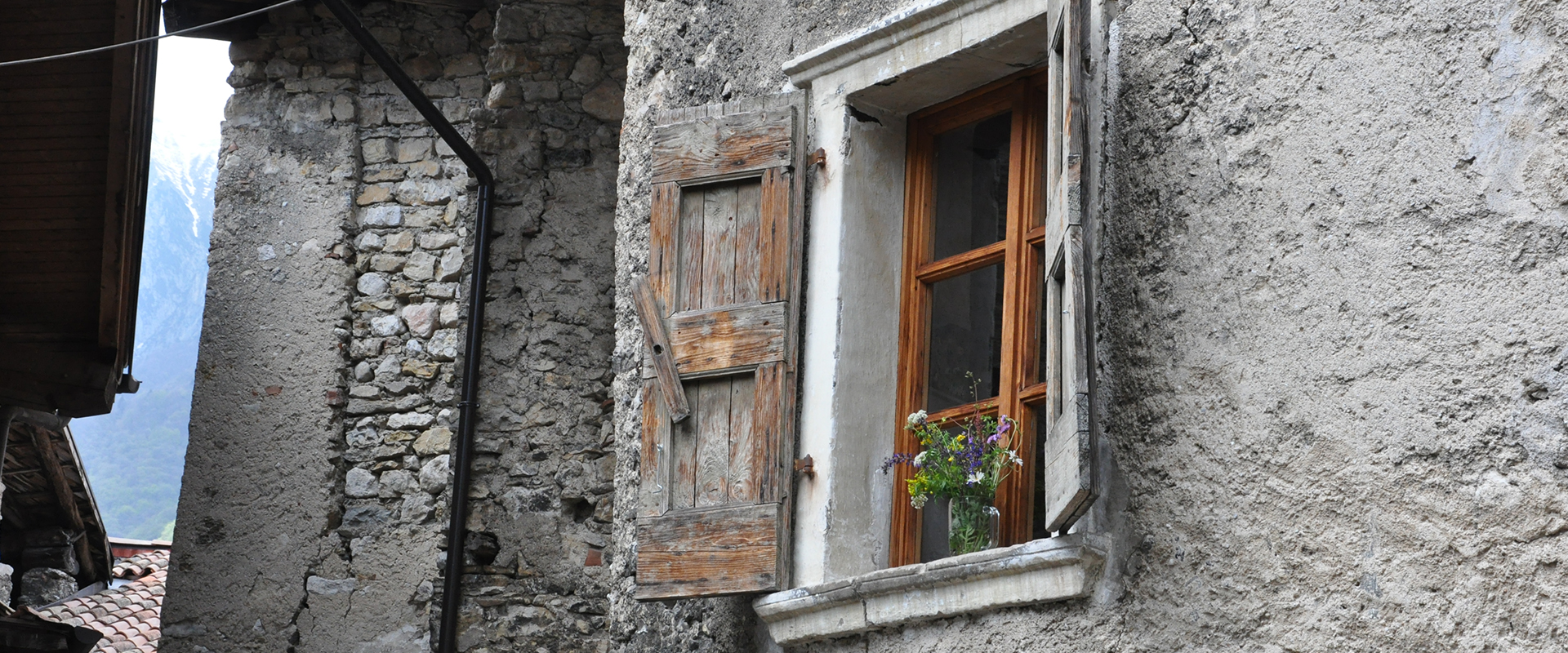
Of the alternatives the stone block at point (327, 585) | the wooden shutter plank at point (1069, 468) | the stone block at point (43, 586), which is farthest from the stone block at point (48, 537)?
the wooden shutter plank at point (1069, 468)

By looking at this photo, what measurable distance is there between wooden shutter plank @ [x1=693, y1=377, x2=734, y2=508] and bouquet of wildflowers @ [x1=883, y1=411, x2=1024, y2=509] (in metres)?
0.46

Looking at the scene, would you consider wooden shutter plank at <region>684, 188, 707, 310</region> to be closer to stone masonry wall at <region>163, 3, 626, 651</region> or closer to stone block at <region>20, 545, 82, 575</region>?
stone masonry wall at <region>163, 3, 626, 651</region>

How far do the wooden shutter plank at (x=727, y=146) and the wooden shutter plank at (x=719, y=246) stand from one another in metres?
0.06

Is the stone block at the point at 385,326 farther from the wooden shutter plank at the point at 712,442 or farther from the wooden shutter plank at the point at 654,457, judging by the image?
the wooden shutter plank at the point at 712,442

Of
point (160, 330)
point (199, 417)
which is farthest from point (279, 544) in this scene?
point (160, 330)

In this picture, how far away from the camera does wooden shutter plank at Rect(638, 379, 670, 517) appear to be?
366cm

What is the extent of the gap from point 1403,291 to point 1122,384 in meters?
0.61

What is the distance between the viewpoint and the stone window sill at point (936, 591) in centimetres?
292

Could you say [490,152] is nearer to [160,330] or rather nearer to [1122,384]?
[1122,384]

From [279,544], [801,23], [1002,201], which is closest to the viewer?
[1002,201]

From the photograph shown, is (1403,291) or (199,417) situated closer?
(1403,291)

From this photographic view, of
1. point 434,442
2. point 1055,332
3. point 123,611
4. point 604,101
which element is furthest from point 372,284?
point 1055,332

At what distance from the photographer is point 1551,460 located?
2318mm

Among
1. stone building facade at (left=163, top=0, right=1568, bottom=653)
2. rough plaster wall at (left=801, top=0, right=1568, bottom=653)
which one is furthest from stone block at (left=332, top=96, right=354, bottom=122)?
rough plaster wall at (left=801, top=0, right=1568, bottom=653)
